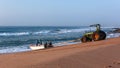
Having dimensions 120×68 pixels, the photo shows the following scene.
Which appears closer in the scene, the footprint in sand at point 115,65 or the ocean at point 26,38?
the footprint in sand at point 115,65

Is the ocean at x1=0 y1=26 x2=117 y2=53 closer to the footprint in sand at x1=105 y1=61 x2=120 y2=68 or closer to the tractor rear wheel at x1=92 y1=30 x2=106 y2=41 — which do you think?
the tractor rear wheel at x1=92 y1=30 x2=106 y2=41

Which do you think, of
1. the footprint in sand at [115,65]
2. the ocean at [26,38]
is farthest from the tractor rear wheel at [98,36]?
the footprint in sand at [115,65]

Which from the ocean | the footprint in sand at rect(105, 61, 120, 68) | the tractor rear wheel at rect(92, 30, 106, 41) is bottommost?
the ocean

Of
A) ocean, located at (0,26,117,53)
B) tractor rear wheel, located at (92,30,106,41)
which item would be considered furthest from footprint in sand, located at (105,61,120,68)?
tractor rear wheel, located at (92,30,106,41)

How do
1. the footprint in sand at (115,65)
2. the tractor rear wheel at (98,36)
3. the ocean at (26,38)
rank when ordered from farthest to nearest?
the tractor rear wheel at (98,36) → the ocean at (26,38) → the footprint in sand at (115,65)

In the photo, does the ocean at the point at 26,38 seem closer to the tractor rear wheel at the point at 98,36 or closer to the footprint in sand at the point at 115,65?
the tractor rear wheel at the point at 98,36

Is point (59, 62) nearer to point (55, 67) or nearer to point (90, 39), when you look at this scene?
point (55, 67)

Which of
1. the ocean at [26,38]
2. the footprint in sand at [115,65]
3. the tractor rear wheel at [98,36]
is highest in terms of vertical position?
the footprint in sand at [115,65]

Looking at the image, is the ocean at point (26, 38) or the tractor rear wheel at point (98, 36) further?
the tractor rear wheel at point (98, 36)

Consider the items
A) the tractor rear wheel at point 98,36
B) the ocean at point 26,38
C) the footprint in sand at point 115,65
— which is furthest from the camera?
the tractor rear wheel at point 98,36

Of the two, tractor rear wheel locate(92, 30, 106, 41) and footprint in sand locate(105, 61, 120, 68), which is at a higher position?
footprint in sand locate(105, 61, 120, 68)

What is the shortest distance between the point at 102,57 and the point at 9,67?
3375mm

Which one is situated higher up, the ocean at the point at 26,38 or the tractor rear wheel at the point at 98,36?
the tractor rear wheel at the point at 98,36

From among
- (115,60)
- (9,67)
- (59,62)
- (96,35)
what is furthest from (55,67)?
(96,35)
